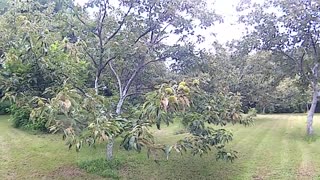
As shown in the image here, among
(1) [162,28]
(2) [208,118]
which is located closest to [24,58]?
(2) [208,118]

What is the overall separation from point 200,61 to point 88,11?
8.86 feet

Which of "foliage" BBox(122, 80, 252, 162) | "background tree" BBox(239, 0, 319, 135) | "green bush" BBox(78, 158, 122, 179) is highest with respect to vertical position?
"background tree" BBox(239, 0, 319, 135)

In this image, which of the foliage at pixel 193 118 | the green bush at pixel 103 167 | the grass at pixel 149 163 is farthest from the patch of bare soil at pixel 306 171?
the green bush at pixel 103 167

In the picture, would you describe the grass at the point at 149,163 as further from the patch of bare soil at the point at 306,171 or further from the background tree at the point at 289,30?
the background tree at the point at 289,30

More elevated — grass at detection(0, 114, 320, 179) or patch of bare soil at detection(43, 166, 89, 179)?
grass at detection(0, 114, 320, 179)

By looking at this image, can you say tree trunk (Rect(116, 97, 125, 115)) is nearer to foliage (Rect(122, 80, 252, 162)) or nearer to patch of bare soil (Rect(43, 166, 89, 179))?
patch of bare soil (Rect(43, 166, 89, 179))

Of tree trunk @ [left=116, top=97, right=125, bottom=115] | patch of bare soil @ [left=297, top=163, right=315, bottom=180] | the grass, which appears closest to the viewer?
tree trunk @ [left=116, top=97, right=125, bottom=115]

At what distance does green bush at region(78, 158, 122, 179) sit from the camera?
6989 millimetres

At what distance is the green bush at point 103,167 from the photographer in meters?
6.99

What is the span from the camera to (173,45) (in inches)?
306

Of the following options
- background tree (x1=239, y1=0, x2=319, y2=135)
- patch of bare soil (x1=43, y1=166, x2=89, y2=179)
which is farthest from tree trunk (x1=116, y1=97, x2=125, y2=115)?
background tree (x1=239, y1=0, x2=319, y2=135)

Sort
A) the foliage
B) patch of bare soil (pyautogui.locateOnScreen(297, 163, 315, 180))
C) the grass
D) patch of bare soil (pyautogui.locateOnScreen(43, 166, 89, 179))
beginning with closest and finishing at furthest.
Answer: the foliage → patch of bare soil (pyautogui.locateOnScreen(43, 166, 89, 179)) → the grass → patch of bare soil (pyautogui.locateOnScreen(297, 163, 315, 180))

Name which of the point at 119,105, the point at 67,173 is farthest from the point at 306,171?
the point at 67,173

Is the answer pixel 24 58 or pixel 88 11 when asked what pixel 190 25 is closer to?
pixel 88 11
